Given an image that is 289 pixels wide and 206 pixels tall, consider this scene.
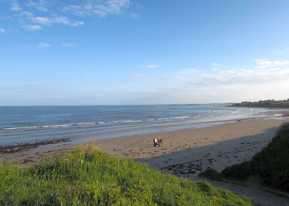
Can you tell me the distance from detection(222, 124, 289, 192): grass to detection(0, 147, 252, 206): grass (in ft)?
9.11

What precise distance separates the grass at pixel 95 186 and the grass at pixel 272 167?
9.11 ft

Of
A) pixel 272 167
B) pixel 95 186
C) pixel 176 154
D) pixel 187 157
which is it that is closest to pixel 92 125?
pixel 176 154

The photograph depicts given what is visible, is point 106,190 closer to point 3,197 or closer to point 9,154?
point 3,197

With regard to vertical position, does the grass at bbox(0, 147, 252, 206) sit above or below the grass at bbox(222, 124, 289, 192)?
above

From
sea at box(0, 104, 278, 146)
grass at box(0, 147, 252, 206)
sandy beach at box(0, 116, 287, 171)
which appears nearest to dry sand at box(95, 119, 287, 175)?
sandy beach at box(0, 116, 287, 171)

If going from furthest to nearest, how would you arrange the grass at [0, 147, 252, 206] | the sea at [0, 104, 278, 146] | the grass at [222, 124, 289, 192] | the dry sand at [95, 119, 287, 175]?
the sea at [0, 104, 278, 146] → the dry sand at [95, 119, 287, 175] → the grass at [222, 124, 289, 192] → the grass at [0, 147, 252, 206]

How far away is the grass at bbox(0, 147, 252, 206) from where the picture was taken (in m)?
4.48

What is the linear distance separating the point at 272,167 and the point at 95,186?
6.77 metres

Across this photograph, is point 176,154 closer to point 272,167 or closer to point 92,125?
point 272,167

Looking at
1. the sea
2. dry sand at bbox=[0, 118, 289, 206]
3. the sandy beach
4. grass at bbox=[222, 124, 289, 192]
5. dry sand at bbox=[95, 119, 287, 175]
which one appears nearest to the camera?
dry sand at bbox=[0, 118, 289, 206]

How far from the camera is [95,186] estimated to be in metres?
4.88

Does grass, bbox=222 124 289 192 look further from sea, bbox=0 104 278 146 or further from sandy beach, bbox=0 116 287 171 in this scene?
sea, bbox=0 104 278 146

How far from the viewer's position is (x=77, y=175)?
229 inches

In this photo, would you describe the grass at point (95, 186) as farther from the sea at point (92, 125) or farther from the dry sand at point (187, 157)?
the sea at point (92, 125)
